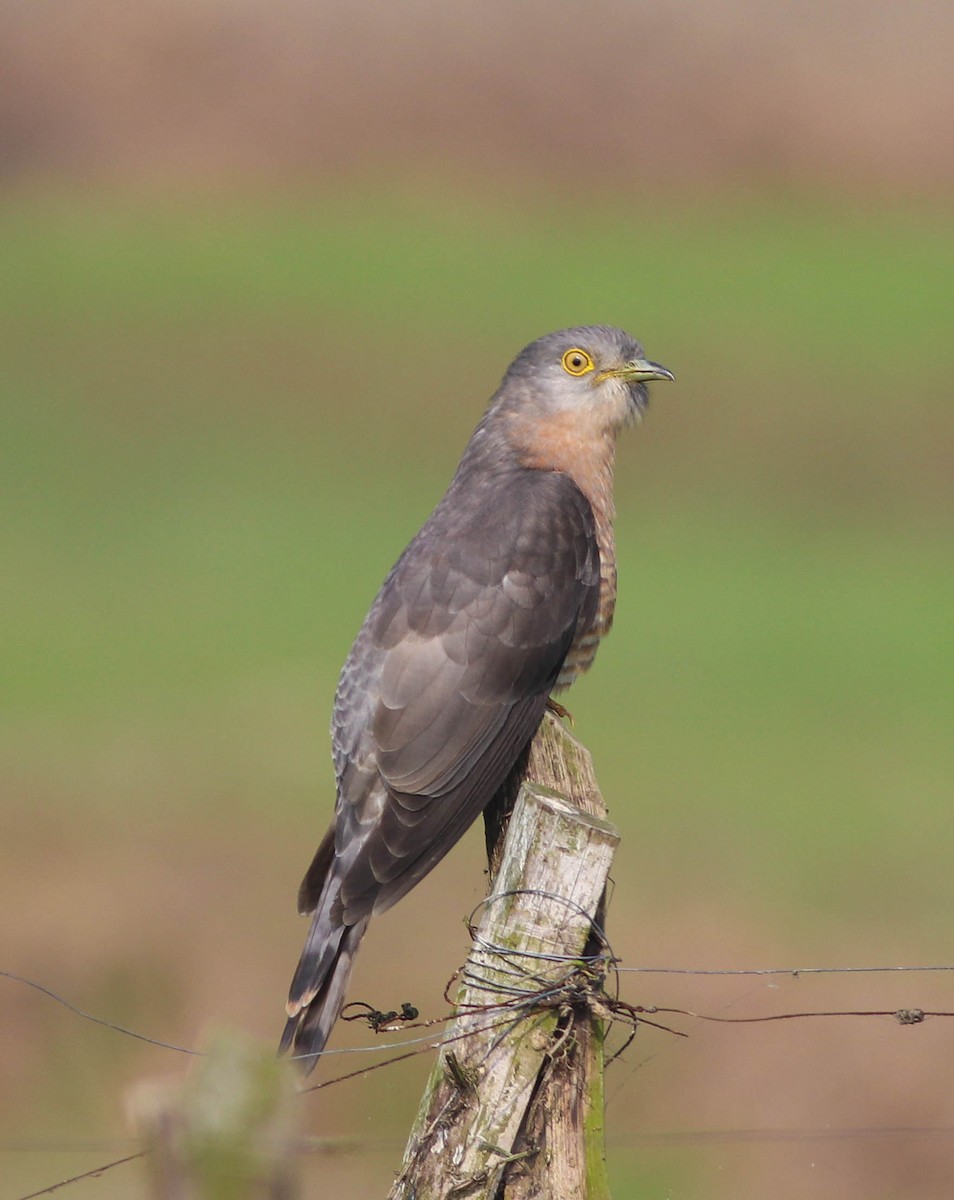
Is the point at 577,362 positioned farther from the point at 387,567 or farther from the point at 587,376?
the point at 387,567

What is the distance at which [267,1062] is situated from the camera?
2.42m

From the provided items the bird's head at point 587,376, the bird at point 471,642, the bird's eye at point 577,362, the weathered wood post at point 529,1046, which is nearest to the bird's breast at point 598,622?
the bird at point 471,642

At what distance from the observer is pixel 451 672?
5.52 m

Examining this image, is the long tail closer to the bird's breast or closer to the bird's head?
the bird's breast

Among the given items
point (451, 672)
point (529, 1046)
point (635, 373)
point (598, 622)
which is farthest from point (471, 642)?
point (529, 1046)

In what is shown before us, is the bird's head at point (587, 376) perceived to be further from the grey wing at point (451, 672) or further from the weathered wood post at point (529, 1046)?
the weathered wood post at point (529, 1046)

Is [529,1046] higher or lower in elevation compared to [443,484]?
lower

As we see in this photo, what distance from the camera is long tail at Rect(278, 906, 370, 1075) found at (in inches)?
175

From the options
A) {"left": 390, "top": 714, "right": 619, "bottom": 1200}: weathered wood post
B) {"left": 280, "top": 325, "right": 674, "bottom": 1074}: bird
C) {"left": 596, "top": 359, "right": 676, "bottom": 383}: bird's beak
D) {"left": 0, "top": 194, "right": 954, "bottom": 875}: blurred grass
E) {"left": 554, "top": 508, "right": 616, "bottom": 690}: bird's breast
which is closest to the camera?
{"left": 390, "top": 714, "right": 619, "bottom": 1200}: weathered wood post

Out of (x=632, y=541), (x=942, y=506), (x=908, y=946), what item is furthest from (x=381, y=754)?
(x=942, y=506)

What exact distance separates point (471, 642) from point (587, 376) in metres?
1.42

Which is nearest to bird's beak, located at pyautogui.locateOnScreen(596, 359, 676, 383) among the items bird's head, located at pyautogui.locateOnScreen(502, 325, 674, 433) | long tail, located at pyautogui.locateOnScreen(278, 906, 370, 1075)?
bird's head, located at pyautogui.locateOnScreen(502, 325, 674, 433)

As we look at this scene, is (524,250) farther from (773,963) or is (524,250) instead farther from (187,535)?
(773,963)

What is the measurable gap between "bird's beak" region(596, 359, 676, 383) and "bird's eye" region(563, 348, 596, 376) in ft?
0.18
